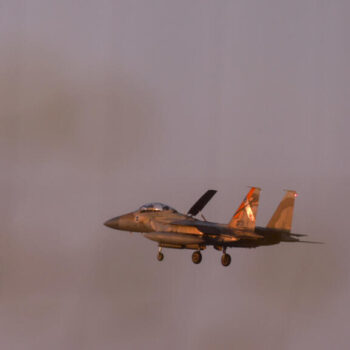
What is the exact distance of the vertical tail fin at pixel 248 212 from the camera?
3513 inches

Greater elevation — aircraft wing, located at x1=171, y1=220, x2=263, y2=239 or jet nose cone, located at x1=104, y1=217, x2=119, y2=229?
aircraft wing, located at x1=171, y1=220, x2=263, y2=239

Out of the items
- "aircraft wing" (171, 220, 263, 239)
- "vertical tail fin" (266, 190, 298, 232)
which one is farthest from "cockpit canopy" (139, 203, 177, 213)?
"vertical tail fin" (266, 190, 298, 232)

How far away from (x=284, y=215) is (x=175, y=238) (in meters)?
9.28

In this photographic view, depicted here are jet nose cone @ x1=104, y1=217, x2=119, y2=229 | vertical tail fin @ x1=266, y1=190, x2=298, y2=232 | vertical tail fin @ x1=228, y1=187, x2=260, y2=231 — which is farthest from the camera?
jet nose cone @ x1=104, y1=217, x2=119, y2=229

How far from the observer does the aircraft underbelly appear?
294 feet

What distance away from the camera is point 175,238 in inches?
3551

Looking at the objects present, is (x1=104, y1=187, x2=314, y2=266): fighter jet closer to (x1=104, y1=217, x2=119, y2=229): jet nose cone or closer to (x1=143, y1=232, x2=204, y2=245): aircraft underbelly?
(x1=143, y1=232, x2=204, y2=245): aircraft underbelly

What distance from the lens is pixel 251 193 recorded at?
3578 inches

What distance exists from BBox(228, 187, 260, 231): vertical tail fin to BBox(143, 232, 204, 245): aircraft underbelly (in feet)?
10.4

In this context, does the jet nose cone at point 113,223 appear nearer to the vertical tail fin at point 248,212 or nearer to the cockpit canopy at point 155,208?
the cockpit canopy at point 155,208

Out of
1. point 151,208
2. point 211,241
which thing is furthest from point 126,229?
point 211,241

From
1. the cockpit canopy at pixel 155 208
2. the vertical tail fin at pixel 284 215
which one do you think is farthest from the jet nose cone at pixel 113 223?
the vertical tail fin at pixel 284 215

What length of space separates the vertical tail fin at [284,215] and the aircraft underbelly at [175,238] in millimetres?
6282

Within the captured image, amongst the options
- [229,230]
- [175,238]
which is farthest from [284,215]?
[175,238]
